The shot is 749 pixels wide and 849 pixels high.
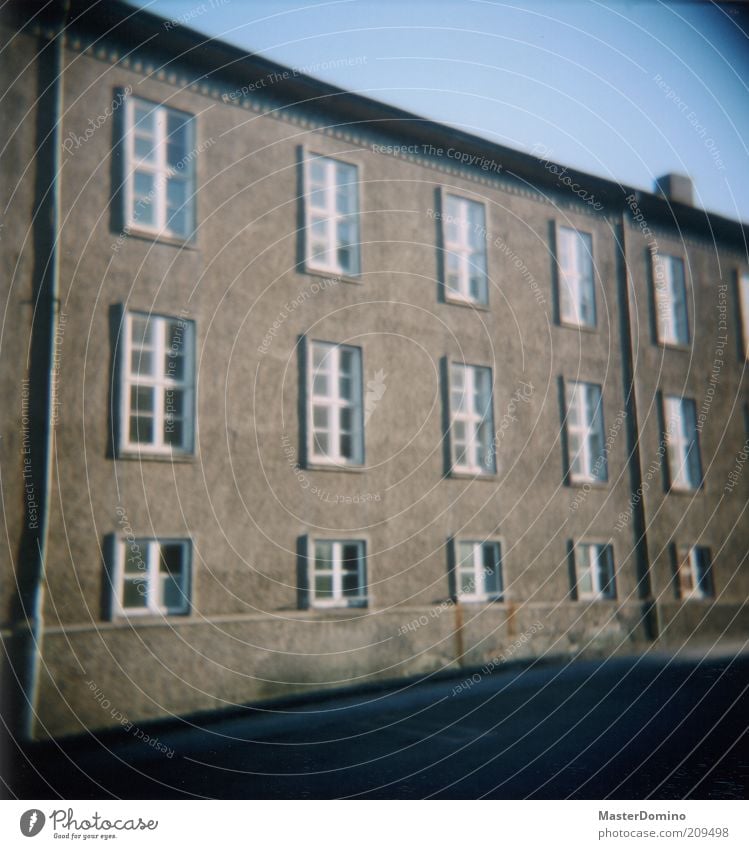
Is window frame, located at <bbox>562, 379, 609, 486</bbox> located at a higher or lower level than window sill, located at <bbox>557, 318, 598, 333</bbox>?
lower

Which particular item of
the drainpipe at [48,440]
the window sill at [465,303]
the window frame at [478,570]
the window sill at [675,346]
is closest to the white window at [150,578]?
the drainpipe at [48,440]

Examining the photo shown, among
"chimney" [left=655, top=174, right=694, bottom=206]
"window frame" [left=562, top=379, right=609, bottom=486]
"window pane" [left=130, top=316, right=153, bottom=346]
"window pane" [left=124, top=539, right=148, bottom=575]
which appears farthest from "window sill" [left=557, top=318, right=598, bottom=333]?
"window pane" [left=124, top=539, right=148, bottom=575]

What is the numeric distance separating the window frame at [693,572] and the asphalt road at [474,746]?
A: 302mm

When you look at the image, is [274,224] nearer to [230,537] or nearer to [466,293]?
[466,293]

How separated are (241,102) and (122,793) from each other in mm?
3043

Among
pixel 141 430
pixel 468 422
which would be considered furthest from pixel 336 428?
pixel 141 430

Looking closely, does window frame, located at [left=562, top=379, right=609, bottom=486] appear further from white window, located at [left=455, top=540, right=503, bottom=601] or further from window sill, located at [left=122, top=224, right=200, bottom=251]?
window sill, located at [left=122, top=224, right=200, bottom=251]

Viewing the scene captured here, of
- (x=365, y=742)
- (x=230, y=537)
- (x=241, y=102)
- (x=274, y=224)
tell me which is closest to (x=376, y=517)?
(x=230, y=537)

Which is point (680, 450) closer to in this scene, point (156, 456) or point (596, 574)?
point (596, 574)

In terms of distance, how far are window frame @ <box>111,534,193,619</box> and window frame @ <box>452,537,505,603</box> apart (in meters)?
1.22

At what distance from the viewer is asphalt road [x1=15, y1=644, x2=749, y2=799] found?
3219 mm

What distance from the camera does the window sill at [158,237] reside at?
3555mm

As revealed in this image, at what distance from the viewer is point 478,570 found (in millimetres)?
3754

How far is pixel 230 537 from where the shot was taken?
364cm
